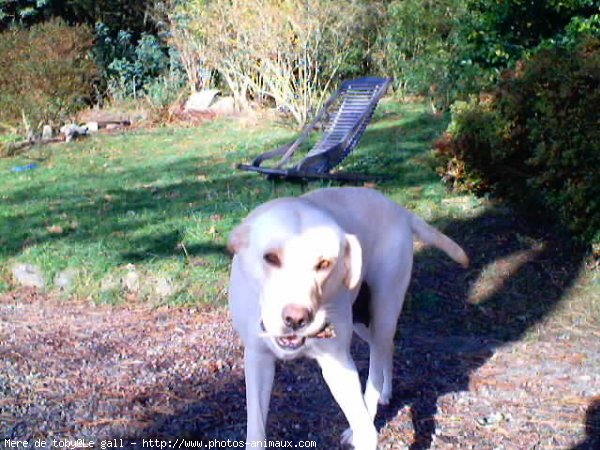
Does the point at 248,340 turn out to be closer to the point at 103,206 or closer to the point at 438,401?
the point at 438,401

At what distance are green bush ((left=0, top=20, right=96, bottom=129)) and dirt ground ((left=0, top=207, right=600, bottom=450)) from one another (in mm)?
9285

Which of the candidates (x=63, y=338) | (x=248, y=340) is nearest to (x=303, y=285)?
(x=248, y=340)

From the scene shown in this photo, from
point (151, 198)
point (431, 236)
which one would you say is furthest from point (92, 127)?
point (431, 236)

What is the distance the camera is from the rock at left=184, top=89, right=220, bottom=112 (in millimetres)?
18000

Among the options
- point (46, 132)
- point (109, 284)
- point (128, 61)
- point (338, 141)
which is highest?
point (109, 284)

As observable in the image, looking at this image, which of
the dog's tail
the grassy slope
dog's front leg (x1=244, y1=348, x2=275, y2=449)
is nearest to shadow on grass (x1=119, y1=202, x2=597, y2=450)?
the grassy slope

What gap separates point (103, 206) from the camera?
8859 mm

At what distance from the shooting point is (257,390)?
3273 mm

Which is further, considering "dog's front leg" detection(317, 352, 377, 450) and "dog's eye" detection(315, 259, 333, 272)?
"dog's front leg" detection(317, 352, 377, 450)

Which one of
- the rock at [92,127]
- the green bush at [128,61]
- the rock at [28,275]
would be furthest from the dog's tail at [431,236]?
the green bush at [128,61]

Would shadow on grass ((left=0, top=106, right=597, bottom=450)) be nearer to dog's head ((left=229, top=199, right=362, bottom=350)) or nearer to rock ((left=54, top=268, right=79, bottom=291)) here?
rock ((left=54, top=268, right=79, bottom=291))

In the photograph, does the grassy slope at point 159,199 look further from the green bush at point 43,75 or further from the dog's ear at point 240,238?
the dog's ear at point 240,238

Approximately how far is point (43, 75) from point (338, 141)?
7.49 m

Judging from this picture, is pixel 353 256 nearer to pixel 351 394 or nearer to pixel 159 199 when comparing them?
pixel 351 394
